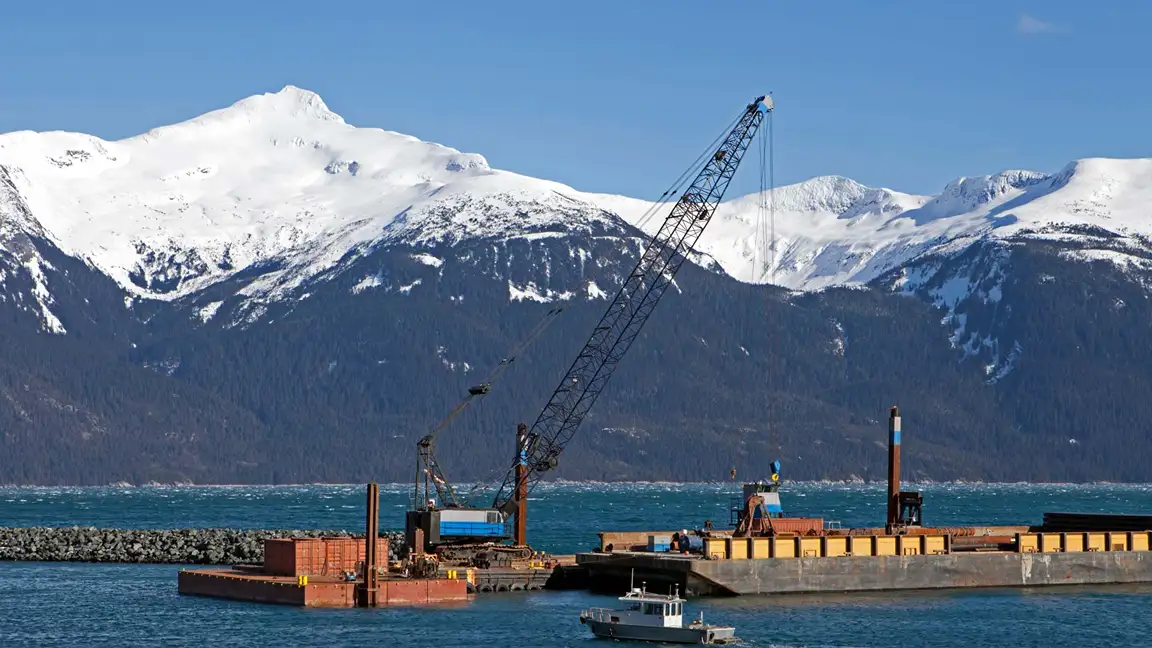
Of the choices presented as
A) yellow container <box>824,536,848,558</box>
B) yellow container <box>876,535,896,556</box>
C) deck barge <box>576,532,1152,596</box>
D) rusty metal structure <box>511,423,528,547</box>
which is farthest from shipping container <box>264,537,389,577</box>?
yellow container <box>876,535,896,556</box>

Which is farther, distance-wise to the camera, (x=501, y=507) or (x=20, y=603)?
(x=501, y=507)

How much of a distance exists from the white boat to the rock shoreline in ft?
157

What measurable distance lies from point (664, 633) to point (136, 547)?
72233 millimetres

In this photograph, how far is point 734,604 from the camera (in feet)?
351

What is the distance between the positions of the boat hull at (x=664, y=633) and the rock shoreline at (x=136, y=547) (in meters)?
48.3

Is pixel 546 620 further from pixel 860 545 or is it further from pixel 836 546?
pixel 860 545

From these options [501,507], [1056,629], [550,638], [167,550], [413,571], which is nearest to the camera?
[550,638]

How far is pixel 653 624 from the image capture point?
305 feet

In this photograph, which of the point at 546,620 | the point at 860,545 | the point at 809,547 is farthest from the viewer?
the point at 860,545

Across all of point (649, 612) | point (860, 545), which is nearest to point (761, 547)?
point (860, 545)

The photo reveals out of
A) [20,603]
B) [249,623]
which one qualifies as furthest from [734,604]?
[20,603]

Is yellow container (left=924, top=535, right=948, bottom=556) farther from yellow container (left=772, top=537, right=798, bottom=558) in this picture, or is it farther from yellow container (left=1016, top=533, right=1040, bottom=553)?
yellow container (left=772, top=537, right=798, bottom=558)

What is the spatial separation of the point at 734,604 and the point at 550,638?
15389mm

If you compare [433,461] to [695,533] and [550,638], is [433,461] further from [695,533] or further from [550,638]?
[550,638]
